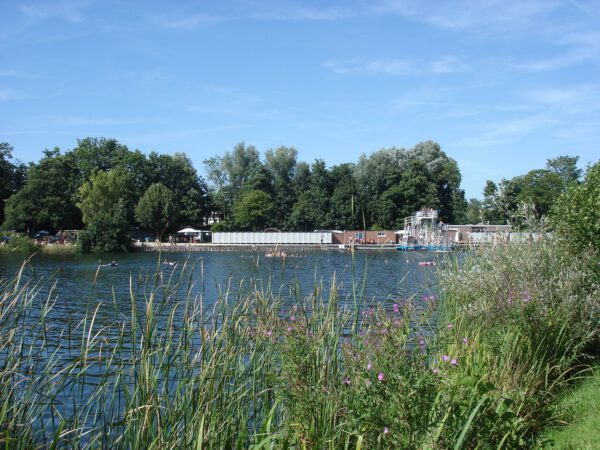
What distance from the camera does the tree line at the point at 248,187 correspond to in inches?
2689

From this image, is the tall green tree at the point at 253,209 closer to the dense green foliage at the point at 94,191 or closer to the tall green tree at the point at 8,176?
the dense green foliage at the point at 94,191

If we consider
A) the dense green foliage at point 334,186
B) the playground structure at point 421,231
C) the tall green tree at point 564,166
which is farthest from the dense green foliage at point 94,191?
the tall green tree at point 564,166

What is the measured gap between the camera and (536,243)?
8570mm

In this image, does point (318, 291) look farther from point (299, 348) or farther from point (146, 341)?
point (146, 341)

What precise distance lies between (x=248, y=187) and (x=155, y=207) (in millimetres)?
13661

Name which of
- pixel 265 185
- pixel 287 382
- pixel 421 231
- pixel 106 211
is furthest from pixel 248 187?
pixel 287 382

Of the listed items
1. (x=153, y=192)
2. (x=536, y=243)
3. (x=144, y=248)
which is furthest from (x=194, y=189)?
(x=536, y=243)

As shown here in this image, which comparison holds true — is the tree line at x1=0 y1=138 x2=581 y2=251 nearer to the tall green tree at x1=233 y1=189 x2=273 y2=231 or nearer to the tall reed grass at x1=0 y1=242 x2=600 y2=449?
the tall green tree at x1=233 y1=189 x2=273 y2=231

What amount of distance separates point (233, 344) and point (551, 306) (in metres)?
4.24

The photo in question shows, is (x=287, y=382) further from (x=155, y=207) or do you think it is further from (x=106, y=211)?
(x=155, y=207)

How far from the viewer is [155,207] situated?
69.3 metres

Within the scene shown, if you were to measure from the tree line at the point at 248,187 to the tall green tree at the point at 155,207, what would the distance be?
0.12m

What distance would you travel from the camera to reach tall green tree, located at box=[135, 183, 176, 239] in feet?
227

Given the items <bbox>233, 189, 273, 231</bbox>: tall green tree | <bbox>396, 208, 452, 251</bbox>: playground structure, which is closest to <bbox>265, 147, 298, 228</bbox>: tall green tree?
<bbox>233, 189, 273, 231</bbox>: tall green tree
